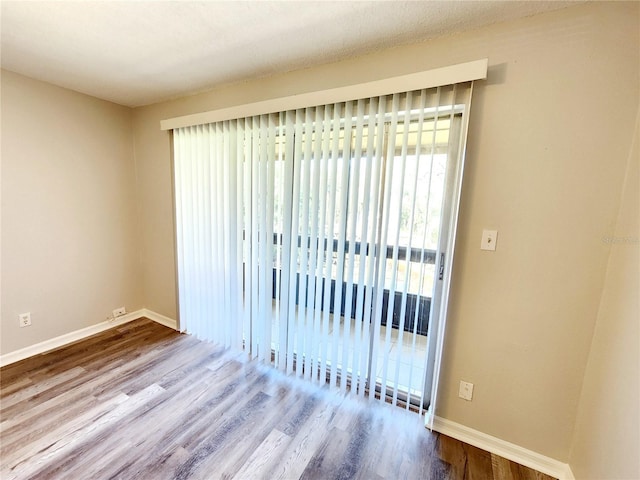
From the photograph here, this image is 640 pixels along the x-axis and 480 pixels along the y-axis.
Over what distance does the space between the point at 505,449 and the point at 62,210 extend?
151 inches

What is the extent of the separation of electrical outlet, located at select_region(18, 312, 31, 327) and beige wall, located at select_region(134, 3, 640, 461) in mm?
3313

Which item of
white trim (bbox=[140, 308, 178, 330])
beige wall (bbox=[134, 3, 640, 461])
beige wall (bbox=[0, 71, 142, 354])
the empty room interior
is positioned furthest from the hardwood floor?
white trim (bbox=[140, 308, 178, 330])

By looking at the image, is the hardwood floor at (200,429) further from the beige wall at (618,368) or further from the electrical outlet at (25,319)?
the beige wall at (618,368)

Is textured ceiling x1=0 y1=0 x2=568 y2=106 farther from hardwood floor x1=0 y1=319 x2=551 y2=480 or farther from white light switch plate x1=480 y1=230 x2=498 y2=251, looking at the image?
hardwood floor x1=0 y1=319 x2=551 y2=480

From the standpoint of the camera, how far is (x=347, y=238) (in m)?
1.86

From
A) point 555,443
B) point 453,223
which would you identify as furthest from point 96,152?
point 555,443

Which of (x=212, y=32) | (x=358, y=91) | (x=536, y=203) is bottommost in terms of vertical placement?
(x=536, y=203)

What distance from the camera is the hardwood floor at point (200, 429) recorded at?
4.74ft

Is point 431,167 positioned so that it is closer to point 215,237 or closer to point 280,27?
point 280,27

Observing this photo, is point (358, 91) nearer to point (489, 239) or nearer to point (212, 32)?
point (212, 32)

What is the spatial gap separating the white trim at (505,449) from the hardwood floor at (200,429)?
0.14ft

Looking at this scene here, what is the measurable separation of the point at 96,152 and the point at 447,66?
3.11m

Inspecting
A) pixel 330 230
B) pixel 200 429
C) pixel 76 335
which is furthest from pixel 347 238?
pixel 76 335

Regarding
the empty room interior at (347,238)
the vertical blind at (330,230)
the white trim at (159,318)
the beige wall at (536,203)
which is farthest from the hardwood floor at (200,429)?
the white trim at (159,318)
